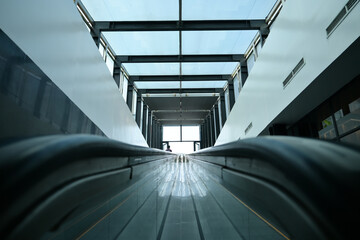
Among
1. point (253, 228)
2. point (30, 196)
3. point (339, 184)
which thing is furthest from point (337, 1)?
point (30, 196)

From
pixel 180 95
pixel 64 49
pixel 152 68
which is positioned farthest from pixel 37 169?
pixel 180 95

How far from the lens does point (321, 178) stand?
1.92ft

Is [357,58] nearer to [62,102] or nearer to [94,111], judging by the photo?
[62,102]

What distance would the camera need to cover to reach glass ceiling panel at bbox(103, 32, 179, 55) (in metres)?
12.0

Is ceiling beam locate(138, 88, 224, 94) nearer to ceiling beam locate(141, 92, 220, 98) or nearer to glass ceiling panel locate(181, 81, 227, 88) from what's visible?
glass ceiling panel locate(181, 81, 227, 88)

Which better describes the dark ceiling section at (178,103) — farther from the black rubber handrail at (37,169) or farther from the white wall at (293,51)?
the black rubber handrail at (37,169)

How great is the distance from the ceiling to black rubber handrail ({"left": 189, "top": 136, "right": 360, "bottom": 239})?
34.2 ft

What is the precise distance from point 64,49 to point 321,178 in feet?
20.6

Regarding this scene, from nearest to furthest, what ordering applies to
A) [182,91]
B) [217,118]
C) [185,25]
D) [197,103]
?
[185,25] < [182,91] < [217,118] < [197,103]

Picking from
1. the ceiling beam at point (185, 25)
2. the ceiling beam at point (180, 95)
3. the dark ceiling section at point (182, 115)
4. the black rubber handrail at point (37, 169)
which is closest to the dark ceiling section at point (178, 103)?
the ceiling beam at point (180, 95)

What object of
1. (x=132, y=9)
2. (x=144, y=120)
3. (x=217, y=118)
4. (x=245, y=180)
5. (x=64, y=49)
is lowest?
(x=245, y=180)

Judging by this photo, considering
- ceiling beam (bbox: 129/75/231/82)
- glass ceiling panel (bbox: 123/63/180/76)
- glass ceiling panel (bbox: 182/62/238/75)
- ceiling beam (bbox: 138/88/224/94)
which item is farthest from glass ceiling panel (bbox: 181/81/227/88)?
glass ceiling panel (bbox: 123/63/180/76)

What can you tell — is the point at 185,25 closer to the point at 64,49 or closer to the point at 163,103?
the point at 64,49

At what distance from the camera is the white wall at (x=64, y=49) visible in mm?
3828
